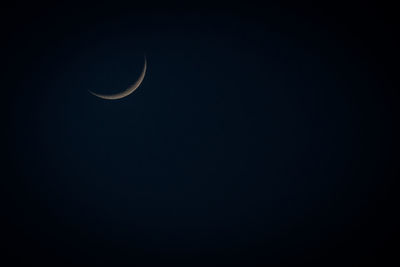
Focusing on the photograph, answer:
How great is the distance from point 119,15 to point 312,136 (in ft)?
16.8

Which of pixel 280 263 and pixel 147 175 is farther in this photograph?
pixel 147 175

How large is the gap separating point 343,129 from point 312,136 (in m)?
0.66

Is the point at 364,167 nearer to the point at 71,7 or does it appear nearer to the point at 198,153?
the point at 198,153

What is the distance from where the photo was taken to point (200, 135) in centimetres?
570

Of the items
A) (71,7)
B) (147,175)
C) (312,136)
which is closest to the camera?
(71,7)

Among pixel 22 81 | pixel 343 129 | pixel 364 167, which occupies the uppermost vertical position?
pixel 22 81

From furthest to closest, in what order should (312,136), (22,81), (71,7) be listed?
(312,136) < (22,81) < (71,7)

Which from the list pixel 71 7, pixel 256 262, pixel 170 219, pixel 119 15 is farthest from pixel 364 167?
pixel 71 7

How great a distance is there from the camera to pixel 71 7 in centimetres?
430

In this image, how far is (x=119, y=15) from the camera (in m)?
4.52

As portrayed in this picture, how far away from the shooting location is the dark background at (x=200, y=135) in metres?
4.55

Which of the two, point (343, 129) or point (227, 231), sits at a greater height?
point (343, 129)

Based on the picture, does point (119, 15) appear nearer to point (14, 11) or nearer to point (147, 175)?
point (14, 11)

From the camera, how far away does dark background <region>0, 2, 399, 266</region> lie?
4551 mm
